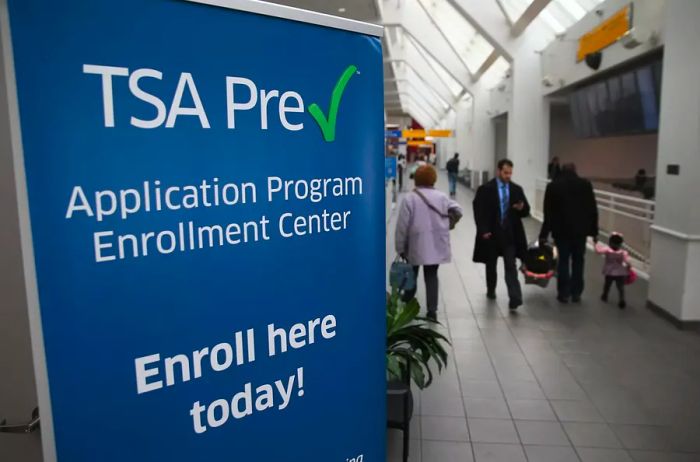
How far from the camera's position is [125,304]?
1083 millimetres

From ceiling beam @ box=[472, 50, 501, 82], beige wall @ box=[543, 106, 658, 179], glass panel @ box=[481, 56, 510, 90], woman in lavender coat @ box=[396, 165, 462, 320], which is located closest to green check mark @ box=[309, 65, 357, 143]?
woman in lavender coat @ box=[396, 165, 462, 320]

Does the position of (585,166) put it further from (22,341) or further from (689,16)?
(22,341)

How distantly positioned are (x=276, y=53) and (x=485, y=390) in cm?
343

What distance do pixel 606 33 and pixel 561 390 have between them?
27.6ft

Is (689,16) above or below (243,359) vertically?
above

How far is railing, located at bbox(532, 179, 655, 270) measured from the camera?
748 cm

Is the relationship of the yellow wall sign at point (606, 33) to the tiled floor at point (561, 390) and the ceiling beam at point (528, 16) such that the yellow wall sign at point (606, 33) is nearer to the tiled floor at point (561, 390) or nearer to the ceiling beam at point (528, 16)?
the ceiling beam at point (528, 16)

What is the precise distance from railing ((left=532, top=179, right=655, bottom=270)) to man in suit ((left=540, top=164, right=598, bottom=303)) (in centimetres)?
142

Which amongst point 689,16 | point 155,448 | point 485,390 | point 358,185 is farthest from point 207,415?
point 689,16

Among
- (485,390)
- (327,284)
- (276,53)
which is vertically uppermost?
(276,53)

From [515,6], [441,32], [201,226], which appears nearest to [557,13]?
[515,6]

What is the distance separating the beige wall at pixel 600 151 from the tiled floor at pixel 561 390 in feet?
52.1

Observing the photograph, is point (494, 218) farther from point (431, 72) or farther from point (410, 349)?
point (431, 72)

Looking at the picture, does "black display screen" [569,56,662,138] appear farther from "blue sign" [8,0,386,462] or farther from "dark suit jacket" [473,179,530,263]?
"blue sign" [8,0,386,462]
